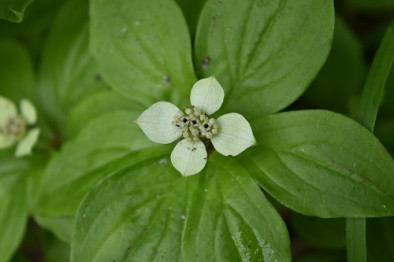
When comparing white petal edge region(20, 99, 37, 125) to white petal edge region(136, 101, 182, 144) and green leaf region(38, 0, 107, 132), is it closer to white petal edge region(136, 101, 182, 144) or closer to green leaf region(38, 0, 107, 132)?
green leaf region(38, 0, 107, 132)

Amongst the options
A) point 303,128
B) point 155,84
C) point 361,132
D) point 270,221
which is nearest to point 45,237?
point 155,84

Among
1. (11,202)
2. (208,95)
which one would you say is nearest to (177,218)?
(208,95)

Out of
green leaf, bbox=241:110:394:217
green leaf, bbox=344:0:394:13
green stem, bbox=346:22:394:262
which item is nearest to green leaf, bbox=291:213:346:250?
green stem, bbox=346:22:394:262

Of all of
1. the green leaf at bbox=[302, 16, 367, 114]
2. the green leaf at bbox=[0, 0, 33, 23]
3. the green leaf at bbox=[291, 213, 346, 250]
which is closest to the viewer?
the green leaf at bbox=[0, 0, 33, 23]

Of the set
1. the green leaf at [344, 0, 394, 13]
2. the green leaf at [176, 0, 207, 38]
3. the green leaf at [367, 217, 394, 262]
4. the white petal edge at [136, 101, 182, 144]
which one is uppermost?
the green leaf at [176, 0, 207, 38]

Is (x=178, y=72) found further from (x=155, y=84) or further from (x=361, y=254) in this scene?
(x=361, y=254)

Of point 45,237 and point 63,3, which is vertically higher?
point 63,3
